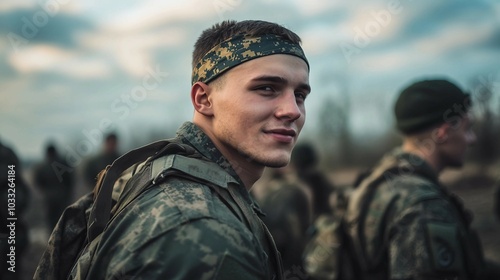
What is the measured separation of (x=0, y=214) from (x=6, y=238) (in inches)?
8.2

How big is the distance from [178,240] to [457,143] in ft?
9.15

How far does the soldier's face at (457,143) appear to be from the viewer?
370 centimetres

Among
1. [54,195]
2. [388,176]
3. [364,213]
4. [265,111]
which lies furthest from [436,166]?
[54,195]

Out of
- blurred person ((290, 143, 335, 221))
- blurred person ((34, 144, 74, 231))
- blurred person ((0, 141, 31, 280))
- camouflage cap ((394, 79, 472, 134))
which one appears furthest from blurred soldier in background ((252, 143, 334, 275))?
blurred person ((34, 144, 74, 231))

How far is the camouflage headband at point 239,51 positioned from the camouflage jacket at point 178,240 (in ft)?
1.66

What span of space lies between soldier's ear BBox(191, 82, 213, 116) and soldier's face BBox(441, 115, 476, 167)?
2196 millimetres

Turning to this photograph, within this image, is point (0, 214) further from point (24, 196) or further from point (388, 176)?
point (388, 176)

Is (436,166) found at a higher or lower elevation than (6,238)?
higher

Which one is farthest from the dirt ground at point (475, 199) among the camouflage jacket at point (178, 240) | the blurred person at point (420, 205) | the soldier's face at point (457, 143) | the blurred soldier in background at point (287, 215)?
the camouflage jacket at point (178, 240)

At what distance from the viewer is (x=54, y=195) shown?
9000mm

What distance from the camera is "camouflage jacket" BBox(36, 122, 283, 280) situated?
4.62 feet

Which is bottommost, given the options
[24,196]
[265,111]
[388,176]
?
[24,196]

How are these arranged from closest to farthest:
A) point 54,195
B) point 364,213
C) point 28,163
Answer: point 364,213 < point 54,195 < point 28,163

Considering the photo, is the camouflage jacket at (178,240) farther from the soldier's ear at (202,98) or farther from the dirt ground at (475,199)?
the dirt ground at (475,199)
